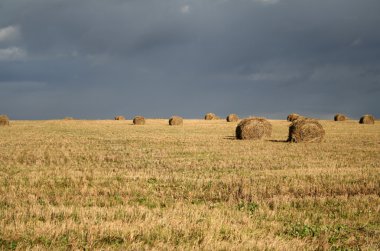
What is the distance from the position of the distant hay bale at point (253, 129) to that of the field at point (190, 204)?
502 inches

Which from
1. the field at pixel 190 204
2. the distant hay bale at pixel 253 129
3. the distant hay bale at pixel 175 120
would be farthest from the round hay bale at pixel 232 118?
the field at pixel 190 204

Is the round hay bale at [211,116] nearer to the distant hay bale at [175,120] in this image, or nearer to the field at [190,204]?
the distant hay bale at [175,120]

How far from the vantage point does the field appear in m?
6.11

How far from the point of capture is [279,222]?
752 cm

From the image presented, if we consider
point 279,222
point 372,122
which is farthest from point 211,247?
point 372,122

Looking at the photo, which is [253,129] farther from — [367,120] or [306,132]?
[367,120]

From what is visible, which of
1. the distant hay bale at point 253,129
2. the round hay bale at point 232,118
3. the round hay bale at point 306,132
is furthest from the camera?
the round hay bale at point 232,118

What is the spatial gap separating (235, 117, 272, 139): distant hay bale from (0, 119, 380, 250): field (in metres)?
12.8

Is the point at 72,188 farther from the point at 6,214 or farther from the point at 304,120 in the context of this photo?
the point at 304,120

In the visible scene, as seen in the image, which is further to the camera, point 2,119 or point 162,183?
point 2,119

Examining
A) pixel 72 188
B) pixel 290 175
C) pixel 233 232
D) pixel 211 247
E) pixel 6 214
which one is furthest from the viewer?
pixel 290 175

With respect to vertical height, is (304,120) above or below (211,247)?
above

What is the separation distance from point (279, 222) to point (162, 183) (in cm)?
455

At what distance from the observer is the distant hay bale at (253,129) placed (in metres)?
29.6
